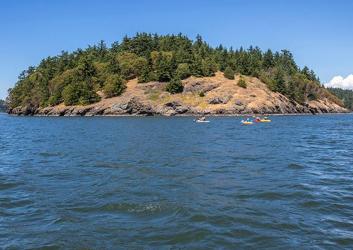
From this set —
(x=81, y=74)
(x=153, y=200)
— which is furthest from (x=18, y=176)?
(x=81, y=74)

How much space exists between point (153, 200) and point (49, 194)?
206 inches

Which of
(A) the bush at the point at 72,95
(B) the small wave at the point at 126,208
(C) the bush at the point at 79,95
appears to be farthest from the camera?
(A) the bush at the point at 72,95

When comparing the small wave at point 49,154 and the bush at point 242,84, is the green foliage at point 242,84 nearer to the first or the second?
the bush at point 242,84

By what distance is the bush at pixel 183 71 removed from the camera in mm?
165125

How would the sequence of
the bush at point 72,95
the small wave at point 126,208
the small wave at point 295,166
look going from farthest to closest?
the bush at point 72,95 → the small wave at point 295,166 → the small wave at point 126,208

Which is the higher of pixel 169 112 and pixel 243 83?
pixel 243 83

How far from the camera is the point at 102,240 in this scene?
1273 centimetres

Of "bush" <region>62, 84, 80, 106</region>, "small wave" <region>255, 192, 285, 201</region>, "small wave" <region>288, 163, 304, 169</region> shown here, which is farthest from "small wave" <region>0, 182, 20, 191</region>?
"bush" <region>62, 84, 80, 106</region>

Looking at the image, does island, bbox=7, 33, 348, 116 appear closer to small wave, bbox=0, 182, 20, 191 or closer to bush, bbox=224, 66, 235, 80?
bush, bbox=224, 66, 235, 80

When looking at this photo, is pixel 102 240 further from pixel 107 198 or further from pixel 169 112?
pixel 169 112

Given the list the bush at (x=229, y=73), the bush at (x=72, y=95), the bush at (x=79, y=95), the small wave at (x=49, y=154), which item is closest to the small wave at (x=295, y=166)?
the small wave at (x=49, y=154)

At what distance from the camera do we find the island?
14988 centimetres

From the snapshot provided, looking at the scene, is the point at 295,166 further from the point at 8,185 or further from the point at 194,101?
the point at 194,101

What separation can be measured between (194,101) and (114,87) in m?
32.8
